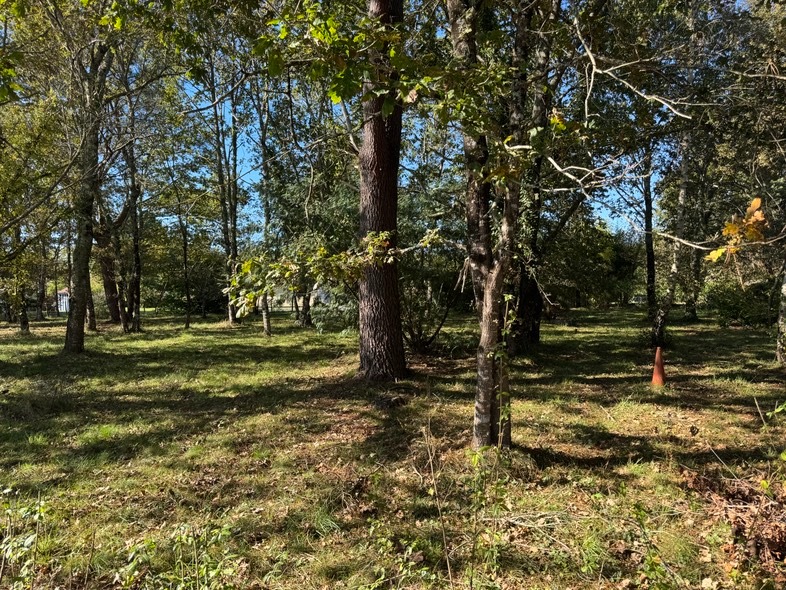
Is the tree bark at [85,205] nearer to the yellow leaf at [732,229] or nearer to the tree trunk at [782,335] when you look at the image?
the yellow leaf at [732,229]

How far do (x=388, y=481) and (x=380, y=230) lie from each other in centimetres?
409

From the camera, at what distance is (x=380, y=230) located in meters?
7.32

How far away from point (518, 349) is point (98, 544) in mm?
8085

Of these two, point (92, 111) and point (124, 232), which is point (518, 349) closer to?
point (92, 111)

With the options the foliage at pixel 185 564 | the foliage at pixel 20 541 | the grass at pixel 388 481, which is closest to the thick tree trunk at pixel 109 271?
the grass at pixel 388 481

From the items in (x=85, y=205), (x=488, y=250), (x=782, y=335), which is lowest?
(x=782, y=335)

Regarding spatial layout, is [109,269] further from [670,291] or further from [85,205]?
[670,291]

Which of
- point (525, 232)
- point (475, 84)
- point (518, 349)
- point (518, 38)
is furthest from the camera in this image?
point (518, 349)

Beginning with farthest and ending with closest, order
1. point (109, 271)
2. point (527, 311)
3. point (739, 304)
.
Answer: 1. point (109, 271)
2. point (739, 304)
3. point (527, 311)

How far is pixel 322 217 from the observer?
Result: 9992 mm

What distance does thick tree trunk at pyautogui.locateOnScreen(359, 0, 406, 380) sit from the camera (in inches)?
284

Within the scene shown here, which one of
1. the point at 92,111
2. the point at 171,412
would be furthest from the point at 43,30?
the point at 171,412

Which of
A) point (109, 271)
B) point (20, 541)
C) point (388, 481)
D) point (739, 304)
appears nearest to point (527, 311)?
point (388, 481)

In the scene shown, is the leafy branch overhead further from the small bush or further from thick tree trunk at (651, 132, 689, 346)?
the small bush
